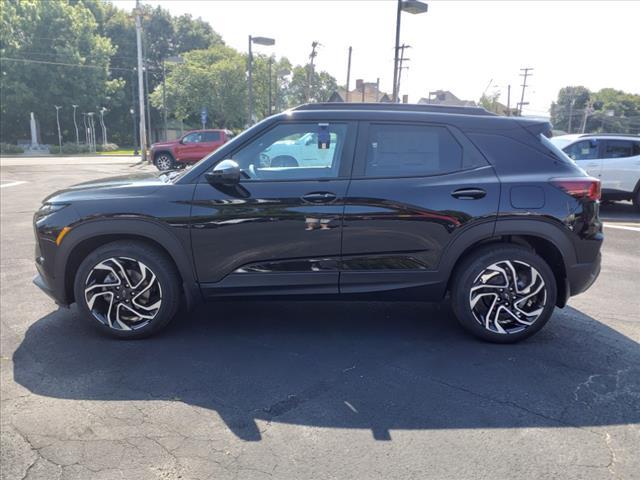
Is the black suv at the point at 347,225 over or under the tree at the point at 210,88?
under

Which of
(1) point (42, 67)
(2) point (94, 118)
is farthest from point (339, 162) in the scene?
(2) point (94, 118)

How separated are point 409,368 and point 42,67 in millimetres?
54306

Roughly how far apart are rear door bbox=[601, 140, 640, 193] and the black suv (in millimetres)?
8081

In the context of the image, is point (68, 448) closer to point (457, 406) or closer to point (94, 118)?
point (457, 406)

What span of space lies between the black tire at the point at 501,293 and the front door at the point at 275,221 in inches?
40.1

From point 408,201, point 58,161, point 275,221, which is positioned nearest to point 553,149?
point 408,201

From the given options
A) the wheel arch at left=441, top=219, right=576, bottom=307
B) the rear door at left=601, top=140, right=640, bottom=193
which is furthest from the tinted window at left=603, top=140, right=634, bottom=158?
the wheel arch at left=441, top=219, right=576, bottom=307

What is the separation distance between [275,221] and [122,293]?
1.34 metres

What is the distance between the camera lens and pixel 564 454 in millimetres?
2586

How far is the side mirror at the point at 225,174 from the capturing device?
11.8ft

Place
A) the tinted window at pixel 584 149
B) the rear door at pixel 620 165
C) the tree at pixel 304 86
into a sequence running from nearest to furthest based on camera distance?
the rear door at pixel 620 165 → the tinted window at pixel 584 149 → the tree at pixel 304 86

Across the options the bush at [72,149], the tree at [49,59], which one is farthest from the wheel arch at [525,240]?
the tree at [49,59]

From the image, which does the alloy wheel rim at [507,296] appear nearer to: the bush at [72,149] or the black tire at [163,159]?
the black tire at [163,159]

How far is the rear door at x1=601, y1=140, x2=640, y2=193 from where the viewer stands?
10664 millimetres
